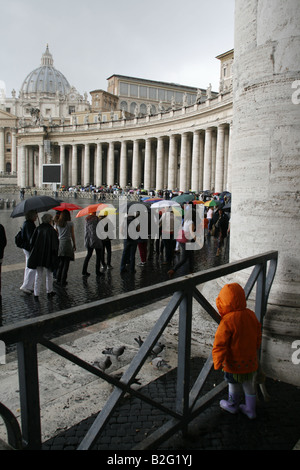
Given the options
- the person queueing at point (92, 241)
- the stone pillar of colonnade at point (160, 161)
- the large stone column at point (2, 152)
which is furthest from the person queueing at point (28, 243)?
the large stone column at point (2, 152)

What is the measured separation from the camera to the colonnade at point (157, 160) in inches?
1818

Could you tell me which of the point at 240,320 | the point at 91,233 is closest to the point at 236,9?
the point at 240,320

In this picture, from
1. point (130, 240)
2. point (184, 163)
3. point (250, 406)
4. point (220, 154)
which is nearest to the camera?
point (250, 406)

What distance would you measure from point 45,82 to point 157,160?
322 feet

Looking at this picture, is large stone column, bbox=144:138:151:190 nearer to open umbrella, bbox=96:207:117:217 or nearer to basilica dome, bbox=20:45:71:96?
Answer: open umbrella, bbox=96:207:117:217

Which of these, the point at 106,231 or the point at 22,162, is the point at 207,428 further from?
the point at 22,162

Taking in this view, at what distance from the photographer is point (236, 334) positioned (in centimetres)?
317

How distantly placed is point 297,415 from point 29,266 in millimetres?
5663

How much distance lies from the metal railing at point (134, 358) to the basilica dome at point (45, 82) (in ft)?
476

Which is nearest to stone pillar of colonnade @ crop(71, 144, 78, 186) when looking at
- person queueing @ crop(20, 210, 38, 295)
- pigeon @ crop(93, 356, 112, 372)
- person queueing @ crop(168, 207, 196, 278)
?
person queueing @ crop(168, 207, 196, 278)

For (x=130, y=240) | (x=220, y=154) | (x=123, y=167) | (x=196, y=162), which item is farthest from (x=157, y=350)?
(x=123, y=167)

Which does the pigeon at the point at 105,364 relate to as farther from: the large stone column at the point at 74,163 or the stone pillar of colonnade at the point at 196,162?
Result: the large stone column at the point at 74,163

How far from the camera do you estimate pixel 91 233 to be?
969cm
